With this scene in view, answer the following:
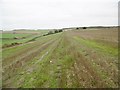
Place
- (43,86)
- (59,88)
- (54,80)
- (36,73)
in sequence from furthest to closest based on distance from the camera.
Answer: (36,73) < (54,80) < (43,86) < (59,88)

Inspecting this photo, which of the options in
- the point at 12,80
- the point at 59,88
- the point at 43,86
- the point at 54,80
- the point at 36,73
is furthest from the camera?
the point at 36,73

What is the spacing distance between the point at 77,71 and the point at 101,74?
5.74 feet

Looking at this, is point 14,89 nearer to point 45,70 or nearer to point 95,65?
point 45,70

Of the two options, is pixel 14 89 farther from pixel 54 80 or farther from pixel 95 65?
pixel 95 65

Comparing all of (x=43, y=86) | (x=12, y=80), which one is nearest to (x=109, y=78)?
(x=43, y=86)

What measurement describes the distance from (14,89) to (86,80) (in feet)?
12.8

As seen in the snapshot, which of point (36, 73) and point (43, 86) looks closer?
point (43, 86)

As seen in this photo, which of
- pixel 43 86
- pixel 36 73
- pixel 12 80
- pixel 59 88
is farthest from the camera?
pixel 36 73

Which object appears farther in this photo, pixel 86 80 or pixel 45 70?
pixel 45 70

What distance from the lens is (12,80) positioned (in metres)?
12.0

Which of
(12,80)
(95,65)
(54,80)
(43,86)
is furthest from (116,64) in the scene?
(12,80)

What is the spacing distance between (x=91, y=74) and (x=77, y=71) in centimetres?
133

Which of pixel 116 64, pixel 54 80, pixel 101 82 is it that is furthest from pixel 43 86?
pixel 116 64

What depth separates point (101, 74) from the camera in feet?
36.5
